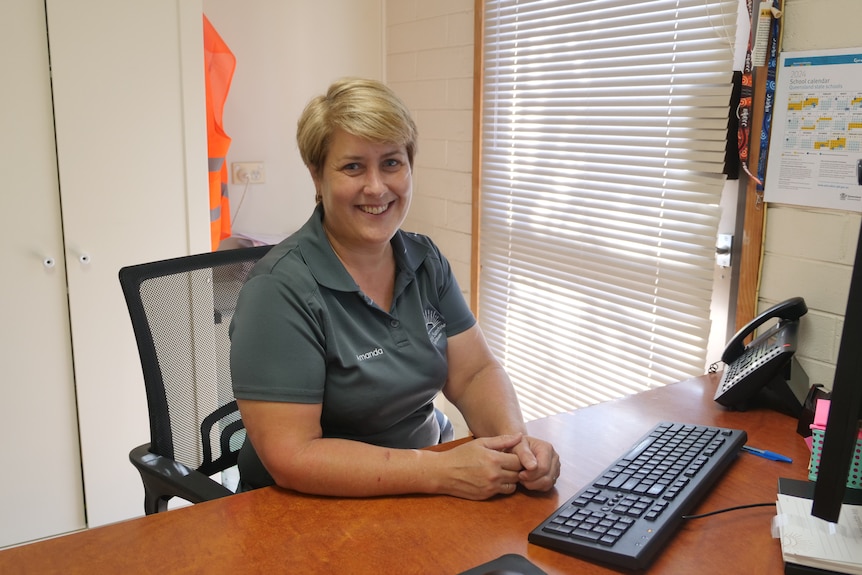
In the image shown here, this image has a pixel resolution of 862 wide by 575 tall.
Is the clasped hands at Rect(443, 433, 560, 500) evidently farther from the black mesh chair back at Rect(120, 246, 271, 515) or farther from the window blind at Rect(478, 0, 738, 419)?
the window blind at Rect(478, 0, 738, 419)

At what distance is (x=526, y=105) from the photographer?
277cm

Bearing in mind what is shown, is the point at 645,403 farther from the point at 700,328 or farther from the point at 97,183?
the point at 97,183

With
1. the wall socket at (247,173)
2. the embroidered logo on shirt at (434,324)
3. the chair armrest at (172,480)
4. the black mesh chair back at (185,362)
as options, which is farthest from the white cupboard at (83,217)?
the embroidered logo on shirt at (434,324)

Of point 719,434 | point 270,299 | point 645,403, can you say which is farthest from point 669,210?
point 270,299

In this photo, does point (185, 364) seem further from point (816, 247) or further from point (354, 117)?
point (816, 247)

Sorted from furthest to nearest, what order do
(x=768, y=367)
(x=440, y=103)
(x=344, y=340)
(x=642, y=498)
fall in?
(x=440, y=103), (x=768, y=367), (x=344, y=340), (x=642, y=498)

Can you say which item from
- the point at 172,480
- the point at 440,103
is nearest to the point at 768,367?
the point at 172,480

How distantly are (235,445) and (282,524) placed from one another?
2.09 feet

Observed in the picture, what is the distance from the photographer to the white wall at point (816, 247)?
1.71 metres

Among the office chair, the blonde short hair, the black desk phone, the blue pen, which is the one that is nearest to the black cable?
the blue pen

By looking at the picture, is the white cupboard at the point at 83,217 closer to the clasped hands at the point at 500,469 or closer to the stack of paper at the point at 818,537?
the clasped hands at the point at 500,469

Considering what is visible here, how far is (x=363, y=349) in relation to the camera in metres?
1.52

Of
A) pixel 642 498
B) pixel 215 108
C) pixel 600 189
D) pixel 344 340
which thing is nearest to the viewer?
pixel 642 498

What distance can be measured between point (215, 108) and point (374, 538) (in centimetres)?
203
